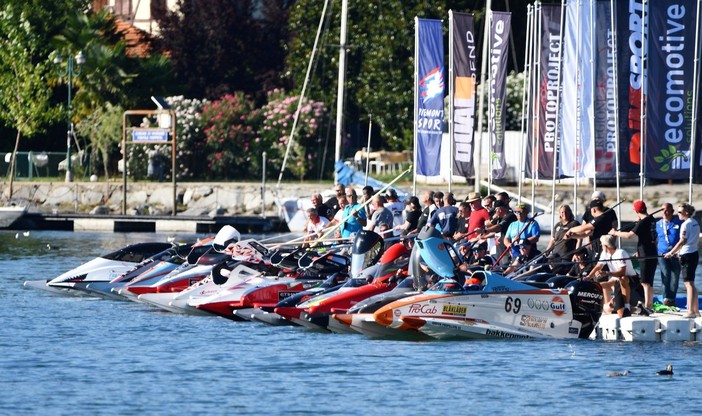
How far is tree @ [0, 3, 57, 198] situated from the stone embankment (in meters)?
1.62

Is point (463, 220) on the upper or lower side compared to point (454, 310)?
upper

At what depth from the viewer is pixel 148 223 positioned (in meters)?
50.5

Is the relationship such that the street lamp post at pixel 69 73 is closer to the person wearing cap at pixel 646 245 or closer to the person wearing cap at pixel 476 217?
the person wearing cap at pixel 476 217

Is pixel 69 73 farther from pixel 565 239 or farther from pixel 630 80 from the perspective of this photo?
pixel 565 239

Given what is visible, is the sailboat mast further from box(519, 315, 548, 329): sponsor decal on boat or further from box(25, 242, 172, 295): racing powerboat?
box(519, 315, 548, 329): sponsor decal on boat

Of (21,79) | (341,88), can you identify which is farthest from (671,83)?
(21,79)

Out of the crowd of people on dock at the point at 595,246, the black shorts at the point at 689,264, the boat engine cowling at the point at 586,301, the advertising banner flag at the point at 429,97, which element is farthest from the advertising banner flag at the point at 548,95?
the boat engine cowling at the point at 586,301

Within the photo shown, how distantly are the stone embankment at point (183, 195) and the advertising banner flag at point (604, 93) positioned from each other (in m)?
18.6

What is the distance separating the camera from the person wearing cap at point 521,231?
24891 mm

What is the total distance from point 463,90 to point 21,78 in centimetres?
2481

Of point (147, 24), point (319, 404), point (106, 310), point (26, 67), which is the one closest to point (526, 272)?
point (319, 404)

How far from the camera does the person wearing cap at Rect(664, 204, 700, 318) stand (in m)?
22.4

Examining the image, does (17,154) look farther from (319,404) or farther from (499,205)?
(319,404)

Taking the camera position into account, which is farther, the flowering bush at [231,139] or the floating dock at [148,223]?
the flowering bush at [231,139]
